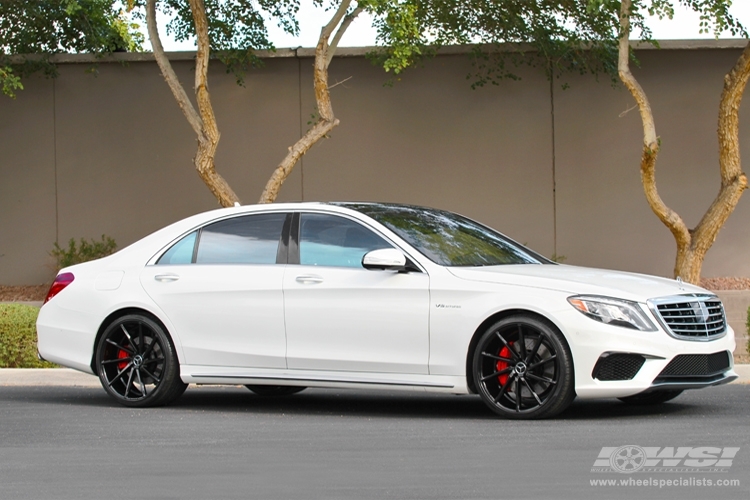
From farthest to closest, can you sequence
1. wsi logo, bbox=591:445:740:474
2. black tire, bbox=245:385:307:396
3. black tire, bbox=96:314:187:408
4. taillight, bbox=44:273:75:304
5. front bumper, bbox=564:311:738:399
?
black tire, bbox=245:385:307:396
taillight, bbox=44:273:75:304
black tire, bbox=96:314:187:408
front bumper, bbox=564:311:738:399
wsi logo, bbox=591:445:740:474

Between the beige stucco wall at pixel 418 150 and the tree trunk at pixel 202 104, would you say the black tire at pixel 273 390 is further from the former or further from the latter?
the beige stucco wall at pixel 418 150

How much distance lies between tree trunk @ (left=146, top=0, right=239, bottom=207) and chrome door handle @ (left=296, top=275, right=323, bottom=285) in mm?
7572

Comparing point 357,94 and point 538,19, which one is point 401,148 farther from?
point 538,19

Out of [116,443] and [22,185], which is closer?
[116,443]

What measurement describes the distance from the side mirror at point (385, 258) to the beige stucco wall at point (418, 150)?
11226 millimetres

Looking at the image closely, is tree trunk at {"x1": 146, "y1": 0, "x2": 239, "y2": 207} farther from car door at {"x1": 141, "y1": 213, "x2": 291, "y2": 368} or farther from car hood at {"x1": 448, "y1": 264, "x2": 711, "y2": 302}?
car hood at {"x1": 448, "y1": 264, "x2": 711, "y2": 302}

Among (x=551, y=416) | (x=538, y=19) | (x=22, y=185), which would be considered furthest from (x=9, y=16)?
(x=551, y=416)

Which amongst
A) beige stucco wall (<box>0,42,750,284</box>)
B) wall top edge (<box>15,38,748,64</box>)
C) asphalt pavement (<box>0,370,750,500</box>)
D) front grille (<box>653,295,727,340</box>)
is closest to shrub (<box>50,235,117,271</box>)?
beige stucco wall (<box>0,42,750,284</box>)

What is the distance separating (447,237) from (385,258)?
920 mm

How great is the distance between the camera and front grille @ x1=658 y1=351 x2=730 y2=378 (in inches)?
339

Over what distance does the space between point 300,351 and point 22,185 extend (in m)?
12.8

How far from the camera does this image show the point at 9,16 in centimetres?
1888

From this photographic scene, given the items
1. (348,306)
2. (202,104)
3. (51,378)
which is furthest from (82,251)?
(348,306)

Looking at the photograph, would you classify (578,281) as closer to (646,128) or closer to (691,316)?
(691,316)
